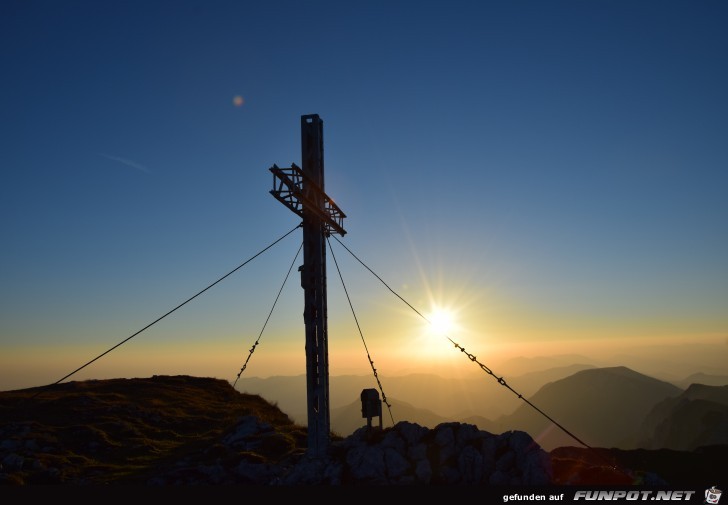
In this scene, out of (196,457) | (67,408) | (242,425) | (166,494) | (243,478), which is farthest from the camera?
(67,408)

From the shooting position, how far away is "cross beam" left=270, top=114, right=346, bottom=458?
17906 millimetres

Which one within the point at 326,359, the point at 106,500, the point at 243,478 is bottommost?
the point at 243,478

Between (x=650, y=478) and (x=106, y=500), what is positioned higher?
(x=106, y=500)

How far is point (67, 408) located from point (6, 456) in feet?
36.9

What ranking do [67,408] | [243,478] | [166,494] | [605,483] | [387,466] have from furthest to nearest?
1. [67,408]
2. [243,478]
3. [387,466]
4. [605,483]
5. [166,494]

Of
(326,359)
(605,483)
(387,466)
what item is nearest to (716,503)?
(605,483)

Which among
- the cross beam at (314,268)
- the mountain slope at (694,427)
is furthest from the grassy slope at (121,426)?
the mountain slope at (694,427)

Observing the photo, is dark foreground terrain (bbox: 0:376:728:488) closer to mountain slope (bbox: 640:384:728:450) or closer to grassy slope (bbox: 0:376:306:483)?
grassy slope (bbox: 0:376:306:483)

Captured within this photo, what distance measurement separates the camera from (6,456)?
897 inches

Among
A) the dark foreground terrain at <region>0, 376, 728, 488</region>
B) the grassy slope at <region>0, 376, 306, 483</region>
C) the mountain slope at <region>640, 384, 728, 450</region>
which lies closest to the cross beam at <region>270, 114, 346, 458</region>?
the dark foreground terrain at <region>0, 376, 728, 488</region>

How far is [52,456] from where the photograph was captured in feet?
77.6

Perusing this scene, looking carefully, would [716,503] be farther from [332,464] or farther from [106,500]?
[106,500]

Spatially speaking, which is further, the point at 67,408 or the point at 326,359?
the point at 67,408

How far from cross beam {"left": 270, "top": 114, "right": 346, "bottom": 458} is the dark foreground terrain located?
1.40 meters
